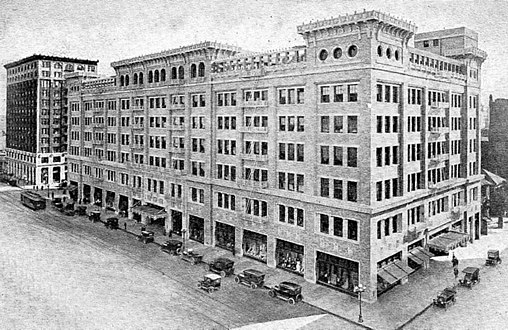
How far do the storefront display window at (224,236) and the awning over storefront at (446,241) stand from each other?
23.6 m

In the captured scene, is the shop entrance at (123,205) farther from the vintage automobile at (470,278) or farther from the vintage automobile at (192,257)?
the vintage automobile at (470,278)

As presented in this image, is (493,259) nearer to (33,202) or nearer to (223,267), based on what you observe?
(223,267)

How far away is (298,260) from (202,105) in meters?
25.3

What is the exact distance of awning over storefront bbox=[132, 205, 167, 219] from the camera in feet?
215

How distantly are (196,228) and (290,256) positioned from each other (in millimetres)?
17781

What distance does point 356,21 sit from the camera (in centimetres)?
3991

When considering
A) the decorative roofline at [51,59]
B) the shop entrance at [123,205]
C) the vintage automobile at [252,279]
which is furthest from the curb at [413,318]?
the decorative roofline at [51,59]

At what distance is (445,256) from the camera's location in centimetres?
5562

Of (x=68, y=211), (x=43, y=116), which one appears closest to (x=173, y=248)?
(x=68, y=211)

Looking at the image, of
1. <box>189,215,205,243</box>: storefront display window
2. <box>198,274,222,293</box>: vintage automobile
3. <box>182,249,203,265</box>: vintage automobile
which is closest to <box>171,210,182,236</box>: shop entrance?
<box>189,215,205,243</box>: storefront display window

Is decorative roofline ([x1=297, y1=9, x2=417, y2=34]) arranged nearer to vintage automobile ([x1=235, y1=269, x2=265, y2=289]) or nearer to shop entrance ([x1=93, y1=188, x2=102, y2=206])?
vintage automobile ([x1=235, y1=269, x2=265, y2=289])

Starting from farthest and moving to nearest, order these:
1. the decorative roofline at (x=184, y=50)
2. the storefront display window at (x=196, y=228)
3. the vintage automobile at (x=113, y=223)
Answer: the vintage automobile at (x=113, y=223), the storefront display window at (x=196, y=228), the decorative roofline at (x=184, y=50)

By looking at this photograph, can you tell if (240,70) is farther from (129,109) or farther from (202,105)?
(129,109)

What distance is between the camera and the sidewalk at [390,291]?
3759 centimetres
